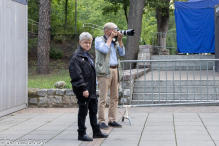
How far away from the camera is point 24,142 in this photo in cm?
562

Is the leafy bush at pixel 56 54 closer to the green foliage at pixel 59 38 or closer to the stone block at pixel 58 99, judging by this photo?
the green foliage at pixel 59 38

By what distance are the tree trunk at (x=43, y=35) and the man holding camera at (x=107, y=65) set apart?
12.9 metres

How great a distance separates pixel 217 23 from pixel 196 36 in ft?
11.1

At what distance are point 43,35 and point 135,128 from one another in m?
13.4

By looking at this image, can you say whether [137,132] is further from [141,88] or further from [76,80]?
[141,88]

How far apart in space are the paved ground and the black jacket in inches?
31.1

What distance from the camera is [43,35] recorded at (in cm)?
1911

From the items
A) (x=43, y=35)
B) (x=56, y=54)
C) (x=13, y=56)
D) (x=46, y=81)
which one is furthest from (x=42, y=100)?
(x=56, y=54)

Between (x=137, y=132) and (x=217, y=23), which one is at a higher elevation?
(x=217, y=23)

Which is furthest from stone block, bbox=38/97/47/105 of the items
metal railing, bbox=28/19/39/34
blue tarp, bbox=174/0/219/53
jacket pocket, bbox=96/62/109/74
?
metal railing, bbox=28/19/39/34

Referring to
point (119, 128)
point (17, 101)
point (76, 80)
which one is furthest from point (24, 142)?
point (17, 101)

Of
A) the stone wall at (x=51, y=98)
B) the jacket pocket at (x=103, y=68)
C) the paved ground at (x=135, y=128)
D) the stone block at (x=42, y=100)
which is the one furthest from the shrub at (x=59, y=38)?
the jacket pocket at (x=103, y=68)

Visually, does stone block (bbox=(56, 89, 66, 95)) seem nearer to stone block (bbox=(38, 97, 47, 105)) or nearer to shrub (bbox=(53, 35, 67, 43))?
stone block (bbox=(38, 97, 47, 105))

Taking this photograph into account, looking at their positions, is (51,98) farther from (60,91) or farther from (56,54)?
(56,54)
